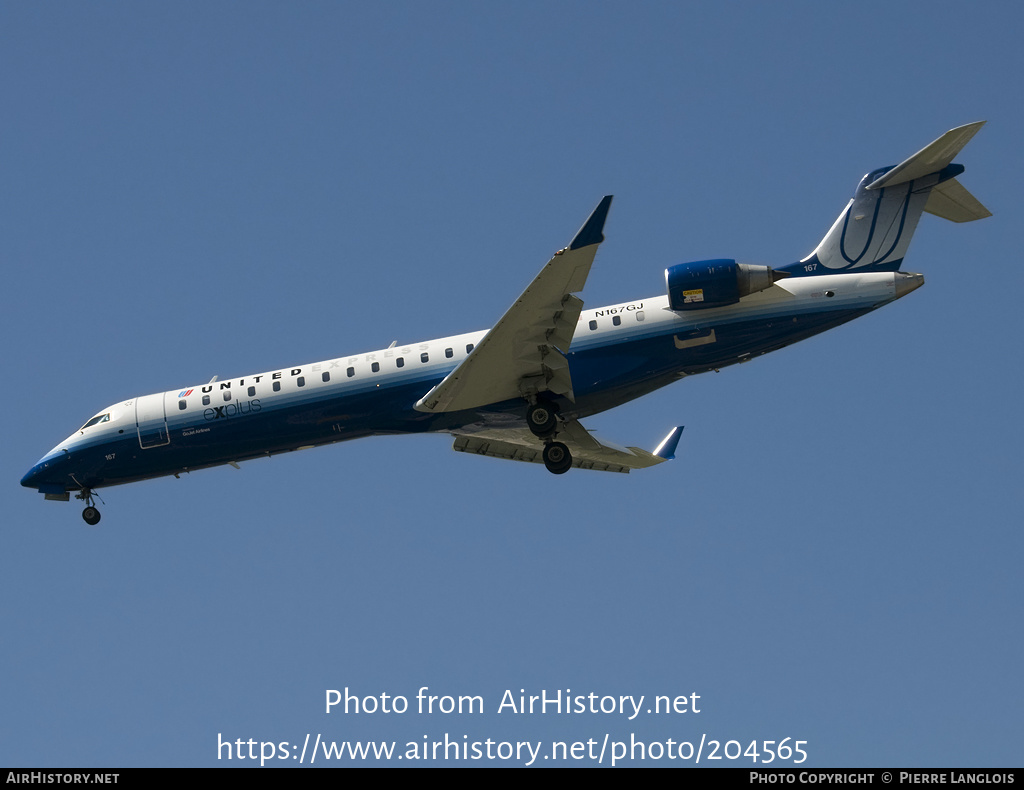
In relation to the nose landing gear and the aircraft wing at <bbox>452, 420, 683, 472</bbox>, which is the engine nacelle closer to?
the aircraft wing at <bbox>452, 420, 683, 472</bbox>

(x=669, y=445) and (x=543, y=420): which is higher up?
(x=669, y=445)

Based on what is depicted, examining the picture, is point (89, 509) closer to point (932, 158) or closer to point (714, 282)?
point (714, 282)

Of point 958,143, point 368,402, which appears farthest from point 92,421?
point 958,143

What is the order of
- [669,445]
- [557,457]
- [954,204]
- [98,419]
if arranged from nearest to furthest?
[954,204], [557,457], [98,419], [669,445]

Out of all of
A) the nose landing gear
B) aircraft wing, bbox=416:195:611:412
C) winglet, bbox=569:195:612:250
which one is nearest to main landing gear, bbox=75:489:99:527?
the nose landing gear

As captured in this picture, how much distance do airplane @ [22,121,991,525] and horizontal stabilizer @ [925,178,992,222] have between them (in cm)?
3

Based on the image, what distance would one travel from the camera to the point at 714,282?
28000 mm

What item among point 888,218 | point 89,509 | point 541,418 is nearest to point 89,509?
point 89,509

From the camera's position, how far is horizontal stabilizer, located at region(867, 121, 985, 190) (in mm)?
27281

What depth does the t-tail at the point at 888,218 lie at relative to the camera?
94.5 ft

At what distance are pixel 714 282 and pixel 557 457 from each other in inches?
227

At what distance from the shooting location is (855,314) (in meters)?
28.4
